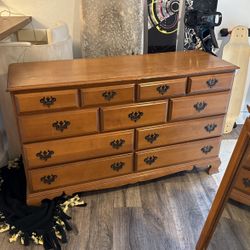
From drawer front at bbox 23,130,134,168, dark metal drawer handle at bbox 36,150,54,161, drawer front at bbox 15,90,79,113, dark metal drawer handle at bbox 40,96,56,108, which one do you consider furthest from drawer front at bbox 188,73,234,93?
dark metal drawer handle at bbox 36,150,54,161

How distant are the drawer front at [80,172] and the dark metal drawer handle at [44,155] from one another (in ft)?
0.27

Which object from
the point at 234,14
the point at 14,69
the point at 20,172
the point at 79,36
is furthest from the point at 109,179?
the point at 234,14

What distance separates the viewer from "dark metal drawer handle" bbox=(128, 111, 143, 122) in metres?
1.70

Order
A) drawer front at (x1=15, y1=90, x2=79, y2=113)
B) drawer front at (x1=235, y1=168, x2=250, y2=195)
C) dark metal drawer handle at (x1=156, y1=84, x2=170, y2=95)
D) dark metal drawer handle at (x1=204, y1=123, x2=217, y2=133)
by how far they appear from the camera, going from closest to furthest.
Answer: drawer front at (x1=235, y1=168, x2=250, y2=195) < drawer front at (x1=15, y1=90, x2=79, y2=113) < dark metal drawer handle at (x1=156, y1=84, x2=170, y2=95) < dark metal drawer handle at (x1=204, y1=123, x2=217, y2=133)

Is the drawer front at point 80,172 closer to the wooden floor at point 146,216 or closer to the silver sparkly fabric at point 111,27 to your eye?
the wooden floor at point 146,216

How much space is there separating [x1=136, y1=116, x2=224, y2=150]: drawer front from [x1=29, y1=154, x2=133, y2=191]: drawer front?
16 centimetres

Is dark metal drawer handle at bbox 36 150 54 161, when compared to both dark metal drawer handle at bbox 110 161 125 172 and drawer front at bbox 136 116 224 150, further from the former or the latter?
drawer front at bbox 136 116 224 150

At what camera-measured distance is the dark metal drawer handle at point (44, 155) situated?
163cm

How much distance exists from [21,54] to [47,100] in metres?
0.57

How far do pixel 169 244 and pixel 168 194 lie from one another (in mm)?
422

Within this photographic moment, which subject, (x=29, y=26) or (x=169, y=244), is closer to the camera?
(x=169, y=244)

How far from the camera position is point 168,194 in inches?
76.9

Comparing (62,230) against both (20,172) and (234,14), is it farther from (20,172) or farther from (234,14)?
(234,14)

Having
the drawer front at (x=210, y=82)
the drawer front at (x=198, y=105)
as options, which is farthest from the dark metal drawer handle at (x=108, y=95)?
the drawer front at (x=210, y=82)
